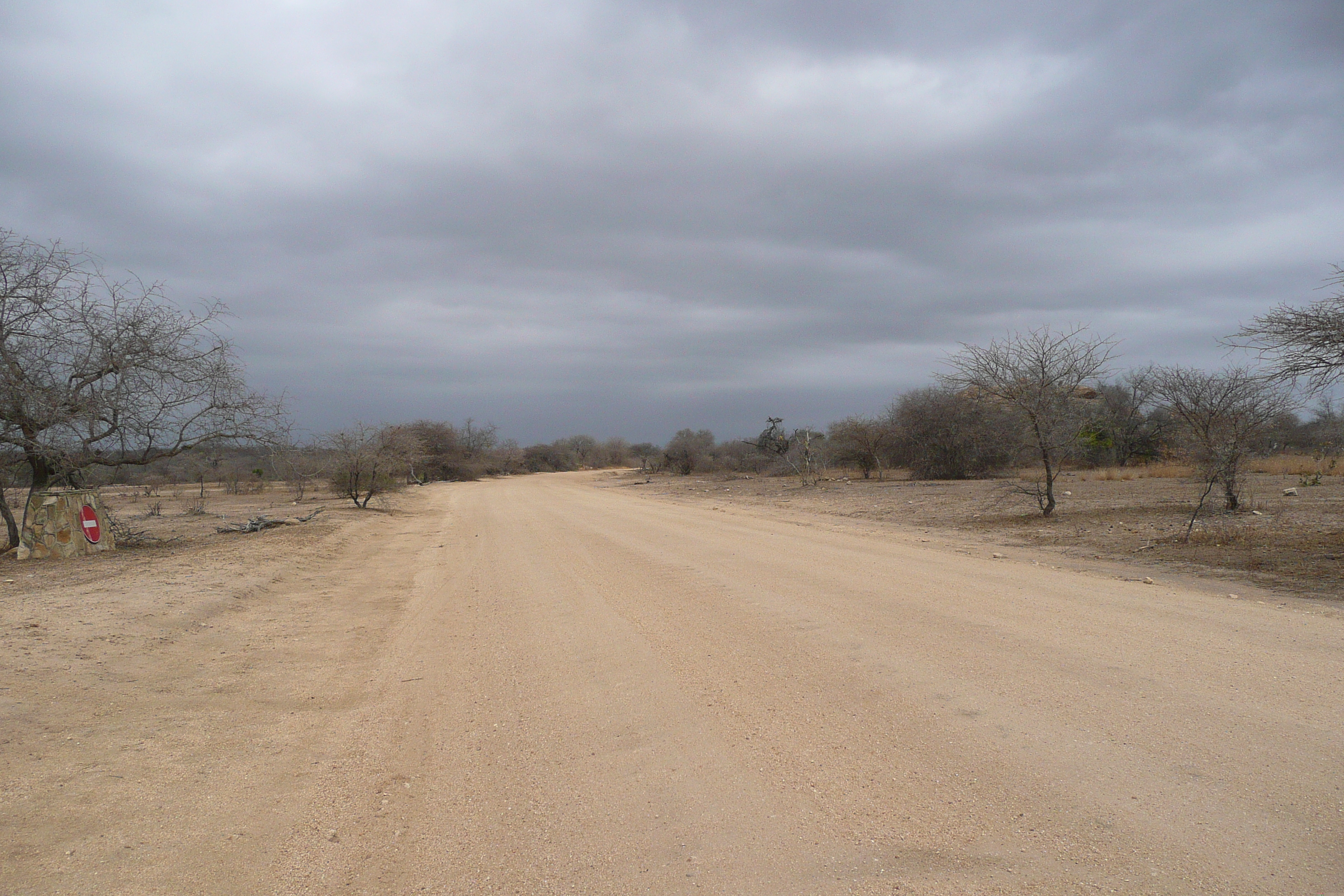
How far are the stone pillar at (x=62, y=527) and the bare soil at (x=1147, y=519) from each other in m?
16.1

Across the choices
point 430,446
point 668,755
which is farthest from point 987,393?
point 430,446

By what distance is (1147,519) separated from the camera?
15.7 metres

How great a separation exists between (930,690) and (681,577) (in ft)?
17.7

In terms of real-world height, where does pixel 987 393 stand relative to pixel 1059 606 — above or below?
above

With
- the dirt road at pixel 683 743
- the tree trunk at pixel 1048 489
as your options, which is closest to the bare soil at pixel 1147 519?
the tree trunk at pixel 1048 489

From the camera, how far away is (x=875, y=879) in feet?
10.2

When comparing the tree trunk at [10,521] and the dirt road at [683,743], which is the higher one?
the tree trunk at [10,521]

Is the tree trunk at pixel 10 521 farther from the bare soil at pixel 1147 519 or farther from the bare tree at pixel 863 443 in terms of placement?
the bare tree at pixel 863 443

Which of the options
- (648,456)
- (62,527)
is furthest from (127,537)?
(648,456)

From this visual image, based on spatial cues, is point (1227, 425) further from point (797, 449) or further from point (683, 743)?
point (797, 449)

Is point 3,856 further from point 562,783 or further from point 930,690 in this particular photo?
point 930,690

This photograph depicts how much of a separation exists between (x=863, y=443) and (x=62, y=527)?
34686 mm

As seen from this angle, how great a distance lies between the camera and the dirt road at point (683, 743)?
326cm

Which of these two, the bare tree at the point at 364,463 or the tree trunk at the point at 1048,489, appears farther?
the bare tree at the point at 364,463
